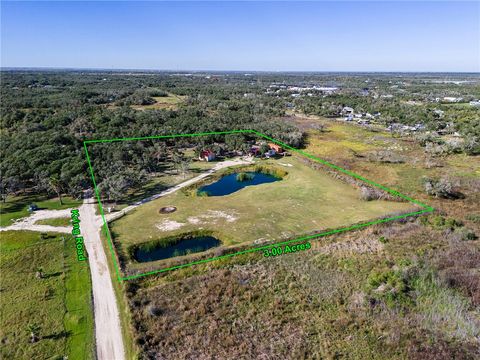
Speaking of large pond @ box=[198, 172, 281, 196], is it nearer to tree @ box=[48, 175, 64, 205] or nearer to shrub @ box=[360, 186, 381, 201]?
shrub @ box=[360, 186, 381, 201]

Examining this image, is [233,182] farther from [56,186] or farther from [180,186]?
[56,186]

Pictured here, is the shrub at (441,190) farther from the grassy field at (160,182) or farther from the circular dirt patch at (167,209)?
the circular dirt patch at (167,209)

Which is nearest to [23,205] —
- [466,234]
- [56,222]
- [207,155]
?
[56,222]

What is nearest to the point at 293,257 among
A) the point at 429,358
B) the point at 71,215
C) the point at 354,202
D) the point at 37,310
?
the point at 429,358

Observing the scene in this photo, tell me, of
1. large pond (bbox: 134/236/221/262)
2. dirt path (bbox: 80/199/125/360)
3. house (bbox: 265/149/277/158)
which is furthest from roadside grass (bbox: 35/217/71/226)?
house (bbox: 265/149/277/158)

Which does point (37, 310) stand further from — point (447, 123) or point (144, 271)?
point (447, 123)

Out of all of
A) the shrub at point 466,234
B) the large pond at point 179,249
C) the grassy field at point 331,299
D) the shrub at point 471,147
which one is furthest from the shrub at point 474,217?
the shrub at point 471,147
